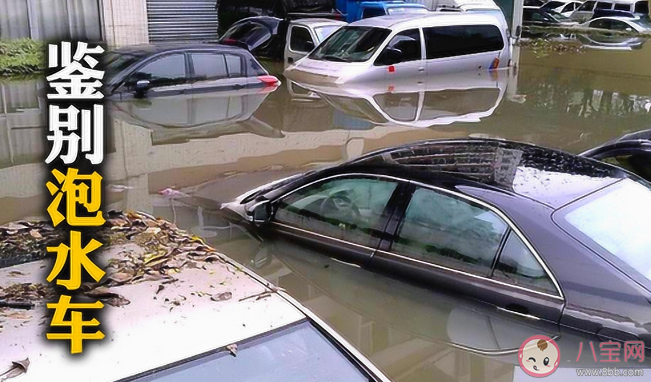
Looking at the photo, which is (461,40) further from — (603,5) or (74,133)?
(603,5)

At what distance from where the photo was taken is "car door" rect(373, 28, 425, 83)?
1390 centimetres

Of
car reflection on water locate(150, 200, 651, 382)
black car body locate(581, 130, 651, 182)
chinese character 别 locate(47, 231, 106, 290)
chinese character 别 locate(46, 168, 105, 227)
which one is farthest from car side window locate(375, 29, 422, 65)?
chinese character 别 locate(47, 231, 106, 290)

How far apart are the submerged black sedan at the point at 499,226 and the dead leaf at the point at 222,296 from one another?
6.66 feet

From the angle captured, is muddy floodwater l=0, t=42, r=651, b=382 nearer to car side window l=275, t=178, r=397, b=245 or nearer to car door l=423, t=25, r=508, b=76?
car side window l=275, t=178, r=397, b=245

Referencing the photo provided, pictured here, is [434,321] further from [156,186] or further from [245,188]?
[156,186]

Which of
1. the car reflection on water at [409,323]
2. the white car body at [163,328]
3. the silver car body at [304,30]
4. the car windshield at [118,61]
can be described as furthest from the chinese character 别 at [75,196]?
the silver car body at [304,30]

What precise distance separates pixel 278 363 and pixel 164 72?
9.80m

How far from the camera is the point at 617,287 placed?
3320 mm

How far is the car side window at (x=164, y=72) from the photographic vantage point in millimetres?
10859

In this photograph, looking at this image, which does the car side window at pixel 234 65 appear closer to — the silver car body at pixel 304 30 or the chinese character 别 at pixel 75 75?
the silver car body at pixel 304 30

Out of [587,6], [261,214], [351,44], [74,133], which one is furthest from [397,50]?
[587,6]

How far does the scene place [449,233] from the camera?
4035 mm

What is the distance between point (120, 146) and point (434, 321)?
6.06 m

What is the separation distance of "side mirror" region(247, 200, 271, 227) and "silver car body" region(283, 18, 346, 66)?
419 inches
